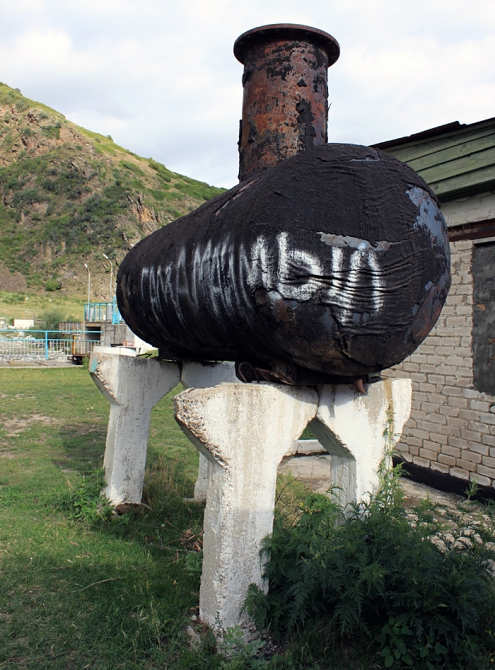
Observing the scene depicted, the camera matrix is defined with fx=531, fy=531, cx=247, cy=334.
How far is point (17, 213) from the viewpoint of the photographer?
50312 millimetres

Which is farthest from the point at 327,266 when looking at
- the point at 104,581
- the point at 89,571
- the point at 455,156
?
the point at 455,156

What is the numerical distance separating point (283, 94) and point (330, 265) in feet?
5.79

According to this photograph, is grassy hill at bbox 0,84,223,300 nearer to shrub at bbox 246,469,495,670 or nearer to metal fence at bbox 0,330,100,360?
metal fence at bbox 0,330,100,360

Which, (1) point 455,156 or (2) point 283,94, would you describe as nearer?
(2) point 283,94

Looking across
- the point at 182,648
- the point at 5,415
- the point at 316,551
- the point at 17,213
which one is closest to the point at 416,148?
the point at 316,551

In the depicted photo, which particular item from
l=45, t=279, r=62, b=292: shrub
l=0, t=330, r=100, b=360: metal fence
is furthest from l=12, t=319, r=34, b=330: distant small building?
l=45, t=279, r=62, b=292: shrub

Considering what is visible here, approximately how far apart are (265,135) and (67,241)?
45921 millimetres

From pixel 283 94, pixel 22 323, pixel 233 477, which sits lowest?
pixel 233 477

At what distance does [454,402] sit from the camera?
618cm

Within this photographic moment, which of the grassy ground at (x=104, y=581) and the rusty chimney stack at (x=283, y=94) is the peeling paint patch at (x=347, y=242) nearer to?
the rusty chimney stack at (x=283, y=94)

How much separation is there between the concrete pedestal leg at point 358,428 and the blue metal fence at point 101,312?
16800 millimetres

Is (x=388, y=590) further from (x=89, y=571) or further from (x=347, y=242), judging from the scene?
(x=89, y=571)

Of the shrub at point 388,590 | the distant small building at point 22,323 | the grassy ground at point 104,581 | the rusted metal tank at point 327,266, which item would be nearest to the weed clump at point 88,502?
the grassy ground at point 104,581

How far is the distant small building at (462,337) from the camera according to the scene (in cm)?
583
